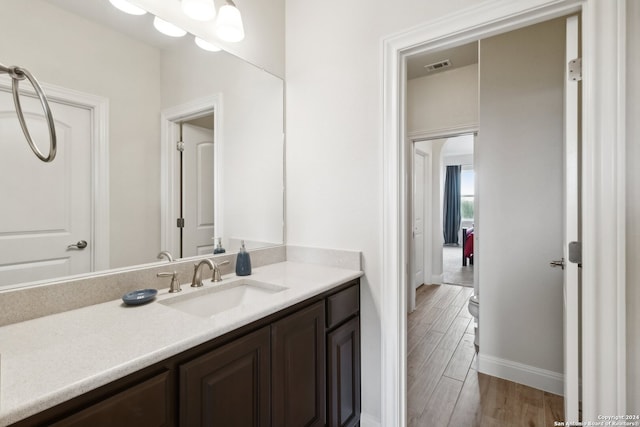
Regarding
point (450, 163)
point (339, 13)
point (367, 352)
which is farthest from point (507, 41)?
point (450, 163)

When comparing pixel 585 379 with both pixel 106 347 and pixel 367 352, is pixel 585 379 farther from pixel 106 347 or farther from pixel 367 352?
pixel 106 347

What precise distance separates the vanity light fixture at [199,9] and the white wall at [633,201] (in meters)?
1.69

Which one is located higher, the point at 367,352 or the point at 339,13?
the point at 339,13

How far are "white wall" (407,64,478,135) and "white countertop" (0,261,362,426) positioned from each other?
2.80 meters

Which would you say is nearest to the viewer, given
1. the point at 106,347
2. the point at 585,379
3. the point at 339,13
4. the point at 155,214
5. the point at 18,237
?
the point at 106,347

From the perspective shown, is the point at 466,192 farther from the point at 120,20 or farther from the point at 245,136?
the point at 120,20

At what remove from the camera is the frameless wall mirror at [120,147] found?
1.02 metres

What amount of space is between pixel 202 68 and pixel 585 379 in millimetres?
2198

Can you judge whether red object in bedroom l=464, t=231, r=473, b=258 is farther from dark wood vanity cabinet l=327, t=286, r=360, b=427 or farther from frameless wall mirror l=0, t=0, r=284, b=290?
frameless wall mirror l=0, t=0, r=284, b=290

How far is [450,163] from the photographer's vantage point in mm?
8711

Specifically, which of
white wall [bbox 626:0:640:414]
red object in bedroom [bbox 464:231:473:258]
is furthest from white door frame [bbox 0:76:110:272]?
red object in bedroom [bbox 464:231:473:258]

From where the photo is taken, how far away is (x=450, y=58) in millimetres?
2932

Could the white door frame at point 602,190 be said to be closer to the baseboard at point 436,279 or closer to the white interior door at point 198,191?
the white interior door at point 198,191

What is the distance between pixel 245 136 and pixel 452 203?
8249mm
